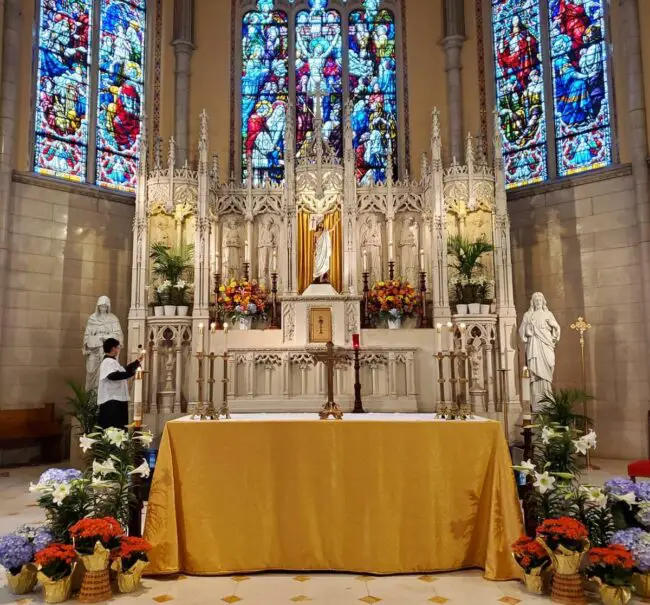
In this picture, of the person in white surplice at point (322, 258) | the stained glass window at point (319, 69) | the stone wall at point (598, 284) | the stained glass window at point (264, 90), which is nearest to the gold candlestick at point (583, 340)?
the stone wall at point (598, 284)

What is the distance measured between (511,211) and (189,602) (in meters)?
11.2

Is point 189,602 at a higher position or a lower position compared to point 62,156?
lower

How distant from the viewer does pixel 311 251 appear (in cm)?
1223

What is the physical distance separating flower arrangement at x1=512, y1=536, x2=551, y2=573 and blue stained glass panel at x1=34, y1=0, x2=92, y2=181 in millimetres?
11751

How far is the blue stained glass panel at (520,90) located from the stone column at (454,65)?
2.78ft

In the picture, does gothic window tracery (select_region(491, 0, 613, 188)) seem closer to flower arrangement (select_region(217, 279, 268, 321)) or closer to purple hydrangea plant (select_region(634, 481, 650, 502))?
flower arrangement (select_region(217, 279, 268, 321))

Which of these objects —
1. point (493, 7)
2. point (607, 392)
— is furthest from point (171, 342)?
point (493, 7)

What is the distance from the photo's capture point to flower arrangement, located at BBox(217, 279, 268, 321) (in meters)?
11.5

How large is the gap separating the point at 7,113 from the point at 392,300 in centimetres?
830

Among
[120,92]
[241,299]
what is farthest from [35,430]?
[120,92]

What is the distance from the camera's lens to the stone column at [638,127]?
456 inches

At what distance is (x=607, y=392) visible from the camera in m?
12.1

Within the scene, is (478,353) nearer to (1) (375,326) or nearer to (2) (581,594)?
(1) (375,326)

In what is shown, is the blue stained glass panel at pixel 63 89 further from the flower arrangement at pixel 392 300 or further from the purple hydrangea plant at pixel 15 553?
the purple hydrangea plant at pixel 15 553
